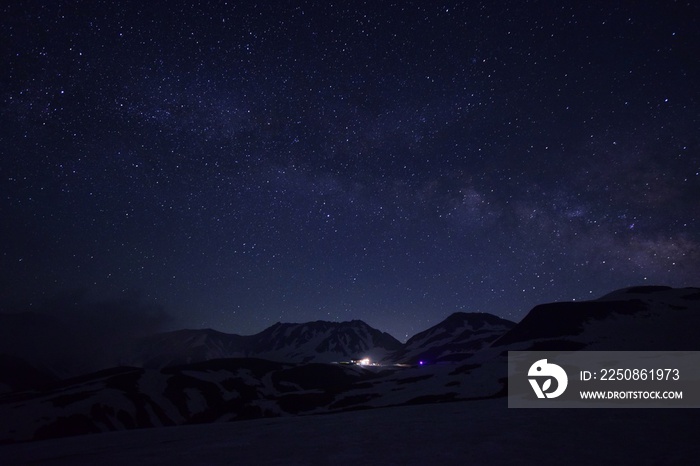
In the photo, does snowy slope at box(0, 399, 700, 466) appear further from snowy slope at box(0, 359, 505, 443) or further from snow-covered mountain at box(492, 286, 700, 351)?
snow-covered mountain at box(492, 286, 700, 351)

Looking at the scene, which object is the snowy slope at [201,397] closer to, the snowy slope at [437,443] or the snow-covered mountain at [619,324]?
the snowy slope at [437,443]

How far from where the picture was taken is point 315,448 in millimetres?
16766

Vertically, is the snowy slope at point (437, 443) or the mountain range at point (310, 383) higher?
the snowy slope at point (437, 443)

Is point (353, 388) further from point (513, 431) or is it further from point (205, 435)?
point (513, 431)

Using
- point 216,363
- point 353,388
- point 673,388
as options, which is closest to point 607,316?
point 353,388
